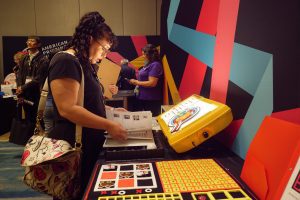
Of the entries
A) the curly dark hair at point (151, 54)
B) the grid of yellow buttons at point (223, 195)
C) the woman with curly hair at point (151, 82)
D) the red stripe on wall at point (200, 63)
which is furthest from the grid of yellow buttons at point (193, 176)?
the curly dark hair at point (151, 54)

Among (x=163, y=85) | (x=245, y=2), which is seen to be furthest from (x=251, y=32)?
(x=163, y=85)

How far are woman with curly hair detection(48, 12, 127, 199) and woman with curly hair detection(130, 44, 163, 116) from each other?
209 cm

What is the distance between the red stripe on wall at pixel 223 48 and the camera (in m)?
1.25

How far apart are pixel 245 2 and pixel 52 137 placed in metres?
1.02

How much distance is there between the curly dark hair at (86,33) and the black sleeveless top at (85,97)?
0.24 feet

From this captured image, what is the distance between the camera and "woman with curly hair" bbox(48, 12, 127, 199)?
3.98ft

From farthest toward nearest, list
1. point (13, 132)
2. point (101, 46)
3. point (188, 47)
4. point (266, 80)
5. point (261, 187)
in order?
point (13, 132) < point (188, 47) < point (101, 46) < point (266, 80) < point (261, 187)

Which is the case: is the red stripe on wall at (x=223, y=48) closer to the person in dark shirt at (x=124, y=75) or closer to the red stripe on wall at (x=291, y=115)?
the red stripe on wall at (x=291, y=115)

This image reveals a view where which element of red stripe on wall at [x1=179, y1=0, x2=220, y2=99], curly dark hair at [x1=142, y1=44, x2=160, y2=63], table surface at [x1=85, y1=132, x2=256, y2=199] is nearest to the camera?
table surface at [x1=85, y1=132, x2=256, y2=199]

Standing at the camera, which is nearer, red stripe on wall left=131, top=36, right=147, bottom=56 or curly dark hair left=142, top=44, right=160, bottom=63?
curly dark hair left=142, top=44, right=160, bottom=63

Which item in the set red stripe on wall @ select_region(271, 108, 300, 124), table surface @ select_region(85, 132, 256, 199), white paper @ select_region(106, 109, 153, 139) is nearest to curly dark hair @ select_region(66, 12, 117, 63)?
white paper @ select_region(106, 109, 153, 139)

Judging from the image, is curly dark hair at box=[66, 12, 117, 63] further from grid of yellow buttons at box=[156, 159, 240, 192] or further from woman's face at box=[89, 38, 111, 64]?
grid of yellow buttons at box=[156, 159, 240, 192]

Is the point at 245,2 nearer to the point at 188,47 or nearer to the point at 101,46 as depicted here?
the point at 101,46

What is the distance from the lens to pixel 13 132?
358 centimetres
